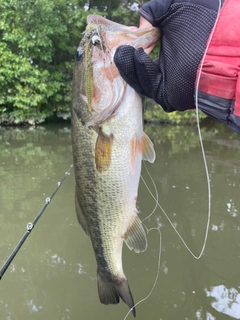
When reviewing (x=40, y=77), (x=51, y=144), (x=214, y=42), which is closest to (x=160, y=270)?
(x=214, y=42)

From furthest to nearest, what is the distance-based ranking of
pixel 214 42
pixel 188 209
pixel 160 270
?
pixel 188 209
pixel 160 270
pixel 214 42

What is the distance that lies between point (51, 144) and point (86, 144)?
7.55m

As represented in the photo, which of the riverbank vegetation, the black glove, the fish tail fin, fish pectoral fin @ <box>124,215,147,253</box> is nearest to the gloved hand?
the black glove

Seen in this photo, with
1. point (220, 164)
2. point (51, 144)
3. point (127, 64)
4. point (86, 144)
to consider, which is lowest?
point (51, 144)

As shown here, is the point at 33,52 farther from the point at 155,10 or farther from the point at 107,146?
the point at 155,10

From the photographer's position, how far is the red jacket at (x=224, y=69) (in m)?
1.07

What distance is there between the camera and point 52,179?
5.80 meters

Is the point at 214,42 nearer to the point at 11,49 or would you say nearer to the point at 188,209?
the point at 188,209

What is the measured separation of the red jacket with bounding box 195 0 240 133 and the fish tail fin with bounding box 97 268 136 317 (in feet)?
3.51

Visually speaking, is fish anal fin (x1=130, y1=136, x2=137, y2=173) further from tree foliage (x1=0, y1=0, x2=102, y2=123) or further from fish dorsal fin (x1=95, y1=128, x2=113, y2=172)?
tree foliage (x1=0, y1=0, x2=102, y2=123)

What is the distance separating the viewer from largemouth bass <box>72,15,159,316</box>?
152cm

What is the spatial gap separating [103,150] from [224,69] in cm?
70

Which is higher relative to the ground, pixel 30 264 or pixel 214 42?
pixel 214 42

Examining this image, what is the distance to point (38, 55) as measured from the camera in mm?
12727
